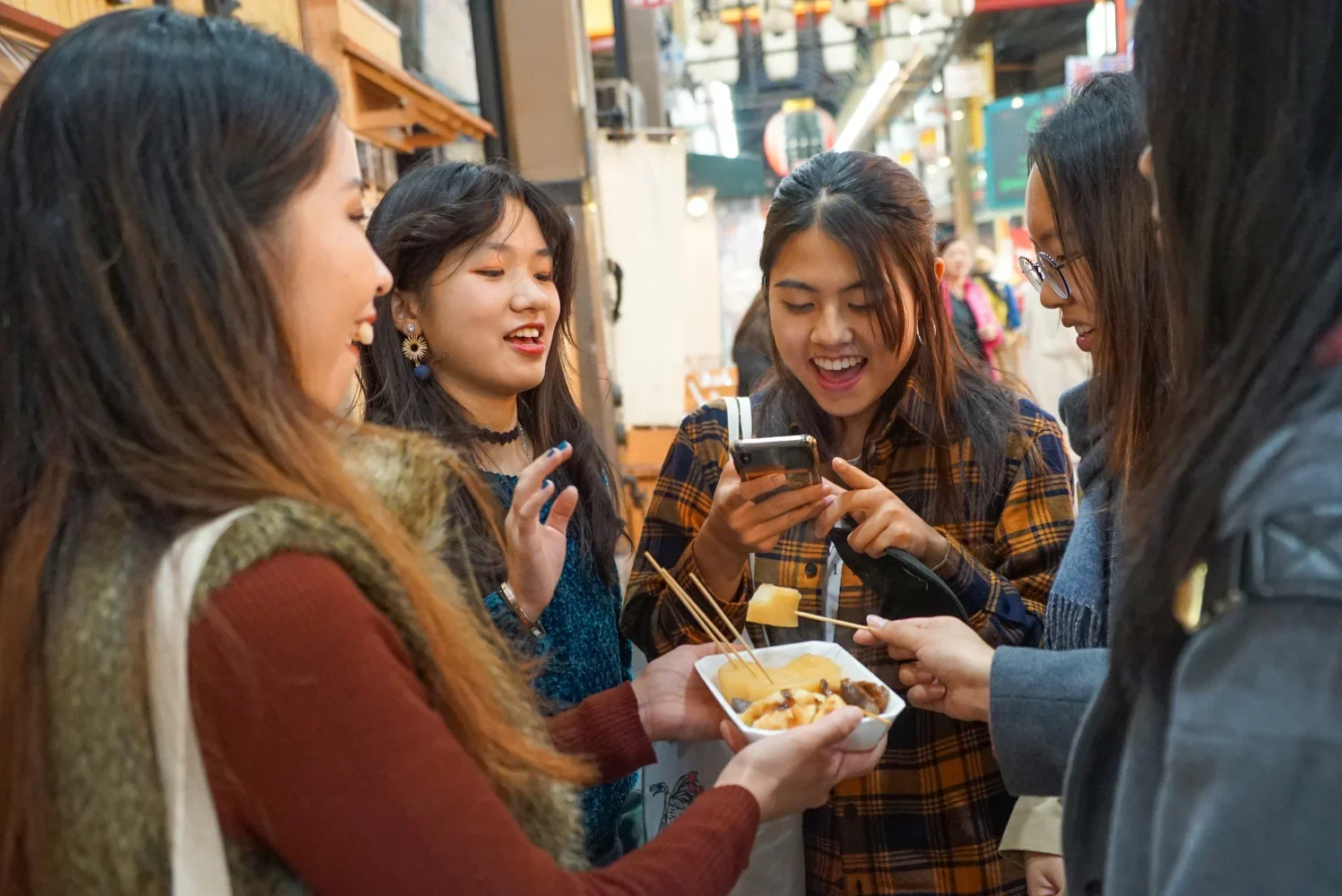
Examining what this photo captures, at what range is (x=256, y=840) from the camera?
0.97 meters

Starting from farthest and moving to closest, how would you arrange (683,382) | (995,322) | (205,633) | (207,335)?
1. (995,322)
2. (683,382)
3. (207,335)
4. (205,633)

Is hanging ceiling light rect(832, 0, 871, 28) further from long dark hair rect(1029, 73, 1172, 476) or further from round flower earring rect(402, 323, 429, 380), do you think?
round flower earring rect(402, 323, 429, 380)

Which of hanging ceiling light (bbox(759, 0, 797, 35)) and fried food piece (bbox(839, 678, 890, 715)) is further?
hanging ceiling light (bbox(759, 0, 797, 35))

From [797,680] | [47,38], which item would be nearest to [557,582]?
[797,680]

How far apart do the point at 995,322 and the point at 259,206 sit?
24.2ft

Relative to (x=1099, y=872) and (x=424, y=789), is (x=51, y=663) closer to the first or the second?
(x=424, y=789)

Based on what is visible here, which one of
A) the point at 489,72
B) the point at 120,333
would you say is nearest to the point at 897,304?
the point at 120,333

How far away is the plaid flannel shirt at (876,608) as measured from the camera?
77.5 inches

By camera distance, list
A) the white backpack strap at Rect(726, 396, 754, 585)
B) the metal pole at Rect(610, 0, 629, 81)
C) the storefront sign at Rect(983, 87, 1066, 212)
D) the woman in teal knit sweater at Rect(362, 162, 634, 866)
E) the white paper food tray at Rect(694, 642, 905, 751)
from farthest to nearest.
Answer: the storefront sign at Rect(983, 87, 1066, 212)
the metal pole at Rect(610, 0, 629, 81)
the white backpack strap at Rect(726, 396, 754, 585)
the woman in teal knit sweater at Rect(362, 162, 634, 866)
the white paper food tray at Rect(694, 642, 905, 751)

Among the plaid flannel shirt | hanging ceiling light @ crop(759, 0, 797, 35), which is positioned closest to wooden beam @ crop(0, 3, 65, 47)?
the plaid flannel shirt

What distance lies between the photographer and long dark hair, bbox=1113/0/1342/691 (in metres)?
0.74

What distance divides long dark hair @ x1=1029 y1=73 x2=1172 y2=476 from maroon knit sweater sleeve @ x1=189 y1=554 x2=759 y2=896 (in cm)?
127

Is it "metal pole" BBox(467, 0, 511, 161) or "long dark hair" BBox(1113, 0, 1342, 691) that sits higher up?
"metal pole" BBox(467, 0, 511, 161)

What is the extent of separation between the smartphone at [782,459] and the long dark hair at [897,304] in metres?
0.40
